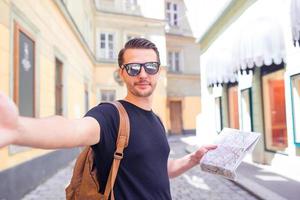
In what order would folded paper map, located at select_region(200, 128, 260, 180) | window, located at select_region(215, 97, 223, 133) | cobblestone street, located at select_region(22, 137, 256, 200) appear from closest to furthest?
folded paper map, located at select_region(200, 128, 260, 180)
cobblestone street, located at select_region(22, 137, 256, 200)
window, located at select_region(215, 97, 223, 133)

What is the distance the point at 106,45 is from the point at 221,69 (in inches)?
442

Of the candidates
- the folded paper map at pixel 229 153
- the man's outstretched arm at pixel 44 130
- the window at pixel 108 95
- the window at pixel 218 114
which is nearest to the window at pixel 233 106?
the window at pixel 218 114

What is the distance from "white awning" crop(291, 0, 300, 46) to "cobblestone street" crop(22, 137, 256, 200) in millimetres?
3004

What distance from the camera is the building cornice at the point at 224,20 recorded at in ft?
34.4

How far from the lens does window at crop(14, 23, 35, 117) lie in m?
5.80

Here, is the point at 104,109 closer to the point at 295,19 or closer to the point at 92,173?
the point at 92,173

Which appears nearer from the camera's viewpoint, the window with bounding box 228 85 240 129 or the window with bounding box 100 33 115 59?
the window with bounding box 228 85 240 129

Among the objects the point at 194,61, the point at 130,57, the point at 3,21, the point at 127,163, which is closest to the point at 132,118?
the point at 127,163

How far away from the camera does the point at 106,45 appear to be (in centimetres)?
2075

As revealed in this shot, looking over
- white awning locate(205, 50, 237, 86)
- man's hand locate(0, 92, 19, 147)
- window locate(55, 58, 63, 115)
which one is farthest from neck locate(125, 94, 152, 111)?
white awning locate(205, 50, 237, 86)

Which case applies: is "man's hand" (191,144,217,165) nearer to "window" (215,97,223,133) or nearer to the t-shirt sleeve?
the t-shirt sleeve

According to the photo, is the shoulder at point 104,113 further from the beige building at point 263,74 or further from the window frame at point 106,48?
the window frame at point 106,48

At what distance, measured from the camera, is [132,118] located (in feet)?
5.32

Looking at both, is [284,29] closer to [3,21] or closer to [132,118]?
[3,21]
